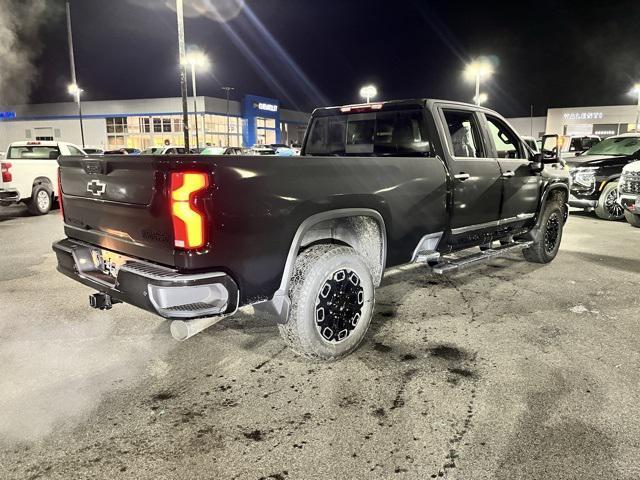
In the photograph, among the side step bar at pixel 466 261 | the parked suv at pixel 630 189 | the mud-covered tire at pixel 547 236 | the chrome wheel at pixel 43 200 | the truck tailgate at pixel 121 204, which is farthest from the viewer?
the chrome wheel at pixel 43 200

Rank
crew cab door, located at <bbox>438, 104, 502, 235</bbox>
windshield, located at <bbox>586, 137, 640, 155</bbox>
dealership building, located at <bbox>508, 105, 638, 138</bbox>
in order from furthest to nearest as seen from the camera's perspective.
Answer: dealership building, located at <bbox>508, 105, 638, 138</bbox> < windshield, located at <bbox>586, 137, 640, 155</bbox> < crew cab door, located at <bbox>438, 104, 502, 235</bbox>

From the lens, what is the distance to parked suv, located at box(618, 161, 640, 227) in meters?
9.42

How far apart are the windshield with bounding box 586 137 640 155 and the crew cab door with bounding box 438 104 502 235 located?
8.30m

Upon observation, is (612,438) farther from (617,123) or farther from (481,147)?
(617,123)

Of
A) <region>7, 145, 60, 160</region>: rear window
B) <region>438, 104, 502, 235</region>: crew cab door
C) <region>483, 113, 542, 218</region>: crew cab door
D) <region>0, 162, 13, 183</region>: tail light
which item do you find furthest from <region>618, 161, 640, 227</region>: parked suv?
<region>7, 145, 60, 160</region>: rear window

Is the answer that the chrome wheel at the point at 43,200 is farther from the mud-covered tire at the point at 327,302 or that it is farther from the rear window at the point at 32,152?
the mud-covered tire at the point at 327,302

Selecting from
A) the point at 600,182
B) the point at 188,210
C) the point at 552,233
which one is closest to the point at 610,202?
the point at 600,182

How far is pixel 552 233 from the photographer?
22.5ft

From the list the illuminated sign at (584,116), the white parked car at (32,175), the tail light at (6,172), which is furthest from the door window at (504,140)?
the illuminated sign at (584,116)

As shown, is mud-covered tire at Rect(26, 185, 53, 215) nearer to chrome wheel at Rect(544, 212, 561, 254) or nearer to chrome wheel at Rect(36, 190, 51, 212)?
chrome wheel at Rect(36, 190, 51, 212)

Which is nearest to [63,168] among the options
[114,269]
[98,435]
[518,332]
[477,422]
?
[114,269]

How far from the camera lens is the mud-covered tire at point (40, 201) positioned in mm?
12094

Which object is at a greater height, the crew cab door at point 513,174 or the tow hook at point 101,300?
the crew cab door at point 513,174

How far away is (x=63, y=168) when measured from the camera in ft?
13.4
